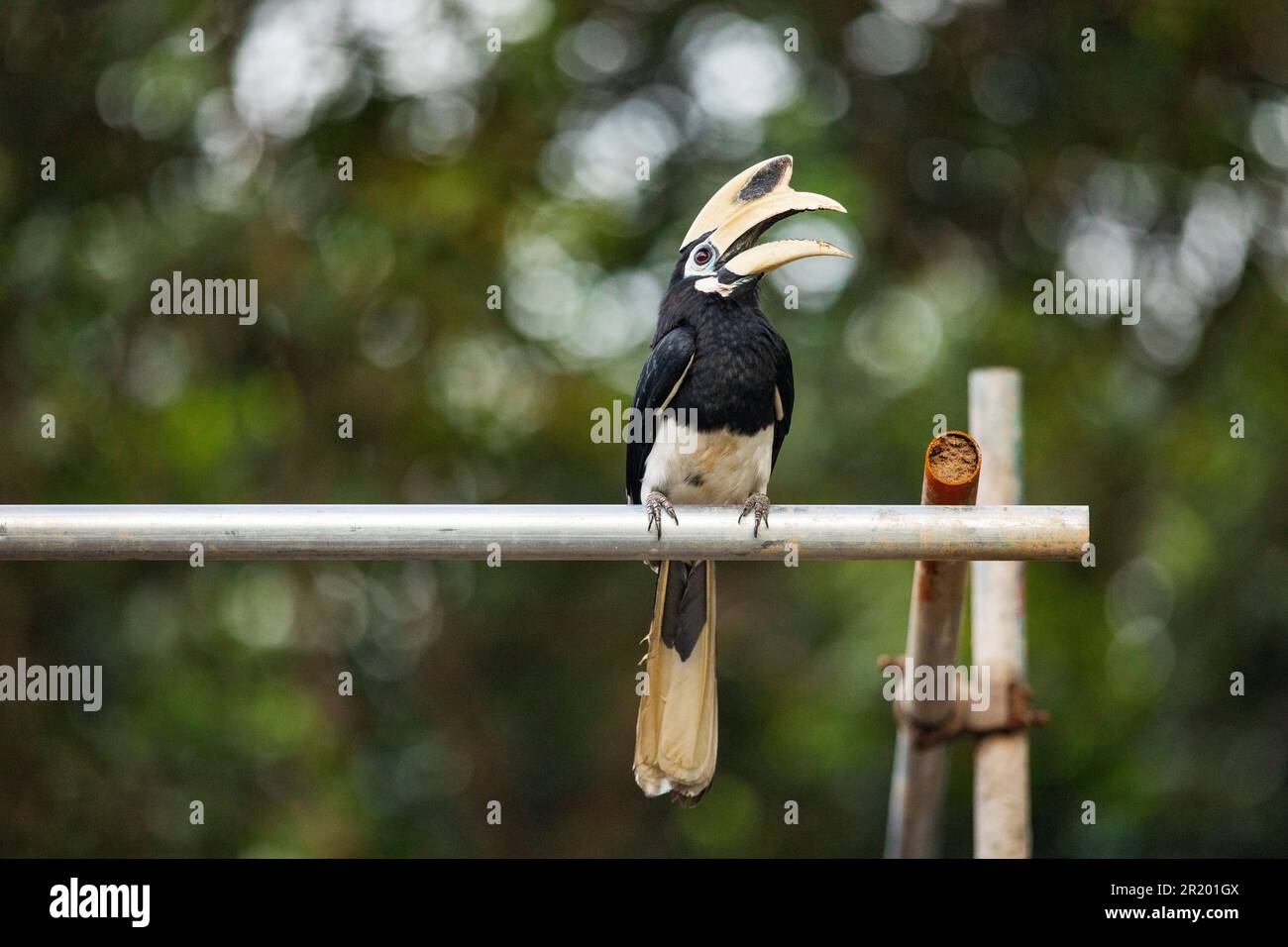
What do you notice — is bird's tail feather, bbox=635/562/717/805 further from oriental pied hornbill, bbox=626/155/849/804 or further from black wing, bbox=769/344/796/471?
black wing, bbox=769/344/796/471

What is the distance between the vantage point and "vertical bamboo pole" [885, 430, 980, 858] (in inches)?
85.2

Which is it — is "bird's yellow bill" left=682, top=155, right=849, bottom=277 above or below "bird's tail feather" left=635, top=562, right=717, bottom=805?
above

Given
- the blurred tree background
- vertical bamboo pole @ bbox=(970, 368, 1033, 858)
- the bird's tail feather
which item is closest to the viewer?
the bird's tail feather

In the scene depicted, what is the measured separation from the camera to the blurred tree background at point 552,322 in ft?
18.4

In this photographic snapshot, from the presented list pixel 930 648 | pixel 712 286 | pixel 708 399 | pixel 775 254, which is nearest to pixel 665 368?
pixel 708 399

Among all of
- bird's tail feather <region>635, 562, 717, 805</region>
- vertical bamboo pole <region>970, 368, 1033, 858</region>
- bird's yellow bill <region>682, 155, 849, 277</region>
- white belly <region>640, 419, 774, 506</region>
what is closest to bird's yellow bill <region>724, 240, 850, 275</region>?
bird's yellow bill <region>682, 155, 849, 277</region>

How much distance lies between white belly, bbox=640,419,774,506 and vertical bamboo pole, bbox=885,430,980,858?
431mm

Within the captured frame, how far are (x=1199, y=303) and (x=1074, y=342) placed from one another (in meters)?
0.53

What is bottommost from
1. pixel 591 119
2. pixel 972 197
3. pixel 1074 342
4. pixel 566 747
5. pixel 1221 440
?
pixel 566 747

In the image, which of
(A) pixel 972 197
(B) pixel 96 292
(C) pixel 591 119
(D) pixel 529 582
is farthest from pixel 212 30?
(A) pixel 972 197

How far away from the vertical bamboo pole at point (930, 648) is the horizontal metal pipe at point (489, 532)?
0.11m

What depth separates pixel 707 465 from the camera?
9.82 feet

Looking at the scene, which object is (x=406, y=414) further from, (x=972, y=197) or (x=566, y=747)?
(x=972, y=197)

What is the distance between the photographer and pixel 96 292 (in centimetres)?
575
